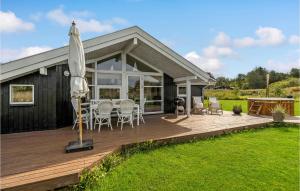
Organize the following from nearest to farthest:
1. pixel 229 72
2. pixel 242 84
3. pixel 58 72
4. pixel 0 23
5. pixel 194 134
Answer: pixel 194 134, pixel 0 23, pixel 58 72, pixel 242 84, pixel 229 72

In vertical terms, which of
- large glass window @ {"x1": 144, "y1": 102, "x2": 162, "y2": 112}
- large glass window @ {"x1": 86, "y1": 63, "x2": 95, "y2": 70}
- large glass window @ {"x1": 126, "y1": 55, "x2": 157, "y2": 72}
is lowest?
large glass window @ {"x1": 144, "y1": 102, "x2": 162, "y2": 112}

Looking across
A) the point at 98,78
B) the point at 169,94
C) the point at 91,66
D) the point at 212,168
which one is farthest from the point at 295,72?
the point at 212,168

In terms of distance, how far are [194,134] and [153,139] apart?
56.7 inches

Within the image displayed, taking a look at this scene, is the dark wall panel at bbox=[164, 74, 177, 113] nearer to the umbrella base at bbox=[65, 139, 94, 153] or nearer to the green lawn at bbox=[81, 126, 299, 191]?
the green lawn at bbox=[81, 126, 299, 191]

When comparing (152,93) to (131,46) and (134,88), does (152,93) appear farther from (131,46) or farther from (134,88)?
(131,46)

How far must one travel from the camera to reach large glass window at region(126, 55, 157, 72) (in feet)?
32.4

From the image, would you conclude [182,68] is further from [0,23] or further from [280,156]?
[0,23]

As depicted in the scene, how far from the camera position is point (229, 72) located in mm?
69312

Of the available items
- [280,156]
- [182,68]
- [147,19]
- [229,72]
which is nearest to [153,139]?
[280,156]

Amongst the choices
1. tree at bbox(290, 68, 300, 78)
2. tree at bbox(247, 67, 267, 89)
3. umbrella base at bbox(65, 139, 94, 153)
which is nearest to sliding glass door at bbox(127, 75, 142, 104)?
umbrella base at bbox(65, 139, 94, 153)

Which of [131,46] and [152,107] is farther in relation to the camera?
[152,107]

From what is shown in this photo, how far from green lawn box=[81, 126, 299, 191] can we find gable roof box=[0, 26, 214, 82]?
4.05m

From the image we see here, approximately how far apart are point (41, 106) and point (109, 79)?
3268mm

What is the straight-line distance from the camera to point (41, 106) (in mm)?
6770
